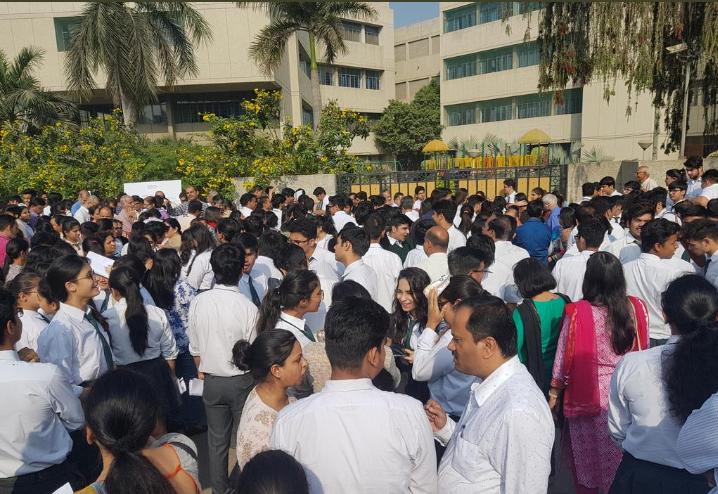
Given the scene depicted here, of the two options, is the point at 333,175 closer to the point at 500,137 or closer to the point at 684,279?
the point at 684,279

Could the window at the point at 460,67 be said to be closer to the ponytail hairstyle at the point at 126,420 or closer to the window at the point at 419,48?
the window at the point at 419,48

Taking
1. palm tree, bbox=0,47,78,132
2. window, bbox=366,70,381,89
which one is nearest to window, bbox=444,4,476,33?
window, bbox=366,70,381,89

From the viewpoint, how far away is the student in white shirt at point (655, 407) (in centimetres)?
232

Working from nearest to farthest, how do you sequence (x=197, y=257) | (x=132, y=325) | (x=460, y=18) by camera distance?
(x=132, y=325), (x=197, y=257), (x=460, y=18)

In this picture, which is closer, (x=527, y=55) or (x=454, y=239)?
(x=454, y=239)

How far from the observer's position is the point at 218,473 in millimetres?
3666

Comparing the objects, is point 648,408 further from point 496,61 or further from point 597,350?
point 496,61

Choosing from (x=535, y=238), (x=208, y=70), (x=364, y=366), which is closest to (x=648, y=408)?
(x=364, y=366)

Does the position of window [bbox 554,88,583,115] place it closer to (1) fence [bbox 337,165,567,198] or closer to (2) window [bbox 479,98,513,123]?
(2) window [bbox 479,98,513,123]

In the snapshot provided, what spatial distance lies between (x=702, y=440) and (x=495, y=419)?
2.32 feet

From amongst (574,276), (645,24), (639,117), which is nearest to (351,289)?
(574,276)

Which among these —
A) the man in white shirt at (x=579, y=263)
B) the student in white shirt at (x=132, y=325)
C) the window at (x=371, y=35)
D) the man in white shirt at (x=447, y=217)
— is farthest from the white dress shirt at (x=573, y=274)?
the window at (x=371, y=35)

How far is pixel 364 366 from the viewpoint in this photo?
2053 mm

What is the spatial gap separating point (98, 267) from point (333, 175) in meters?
8.84
